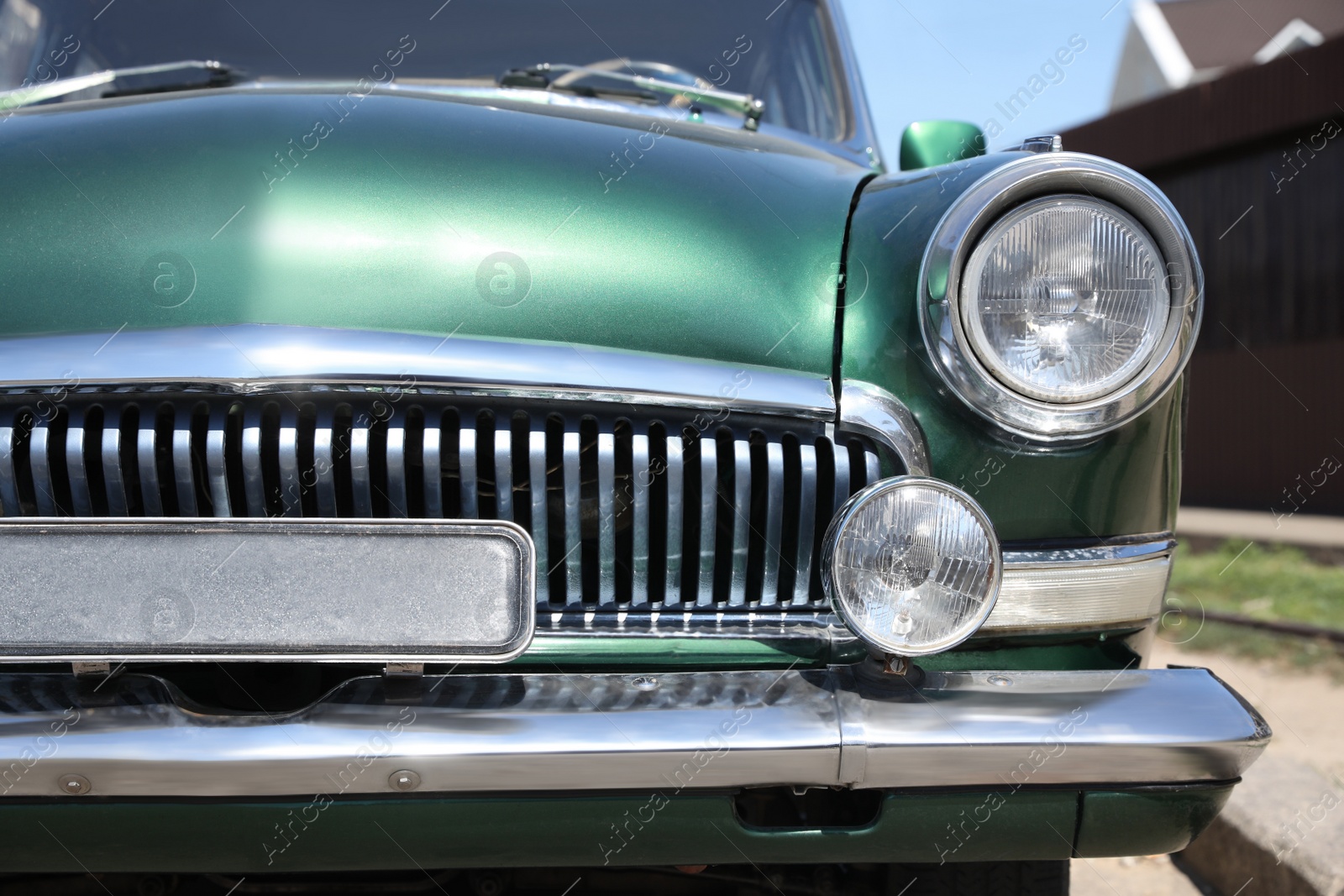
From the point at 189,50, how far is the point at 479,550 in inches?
63.7

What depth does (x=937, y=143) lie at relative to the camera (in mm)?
2174

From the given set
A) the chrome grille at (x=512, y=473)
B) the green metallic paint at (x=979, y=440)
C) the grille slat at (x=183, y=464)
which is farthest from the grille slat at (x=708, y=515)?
the grille slat at (x=183, y=464)

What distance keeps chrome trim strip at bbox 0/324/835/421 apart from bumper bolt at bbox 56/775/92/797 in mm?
428

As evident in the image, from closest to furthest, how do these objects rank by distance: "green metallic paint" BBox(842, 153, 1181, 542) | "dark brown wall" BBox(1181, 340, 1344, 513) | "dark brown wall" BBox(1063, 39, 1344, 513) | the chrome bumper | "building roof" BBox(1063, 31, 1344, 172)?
1. the chrome bumper
2. "green metallic paint" BBox(842, 153, 1181, 542)
3. "building roof" BBox(1063, 31, 1344, 172)
4. "dark brown wall" BBox(1063, 39, 1344, 513)
5. "dark brown wall" BBox(1181, 340, 1344, 513)

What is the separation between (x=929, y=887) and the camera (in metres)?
1.49

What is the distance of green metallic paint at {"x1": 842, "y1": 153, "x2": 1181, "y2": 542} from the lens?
140 cm

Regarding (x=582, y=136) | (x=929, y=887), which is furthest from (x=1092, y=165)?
(x=929, y=887)

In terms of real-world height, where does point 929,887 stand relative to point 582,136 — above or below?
below

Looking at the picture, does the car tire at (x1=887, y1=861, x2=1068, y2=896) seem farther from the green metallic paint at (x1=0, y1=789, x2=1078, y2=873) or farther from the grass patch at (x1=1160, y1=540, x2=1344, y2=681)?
the grass patch at (x1=1160, y1=540, x2=1344, y2=681)

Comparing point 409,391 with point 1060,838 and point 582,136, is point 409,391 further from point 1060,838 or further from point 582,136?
point 1060,838

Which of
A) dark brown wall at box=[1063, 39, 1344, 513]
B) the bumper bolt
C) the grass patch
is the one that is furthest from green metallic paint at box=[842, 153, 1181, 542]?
dark brown wall at box=[1063, 39, 1344, 513]

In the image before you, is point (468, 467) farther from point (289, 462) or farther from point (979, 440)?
point (979, 440)

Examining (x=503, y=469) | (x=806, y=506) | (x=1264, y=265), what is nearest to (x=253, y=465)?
(x=503, y=469)

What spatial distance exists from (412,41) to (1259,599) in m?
5.27
